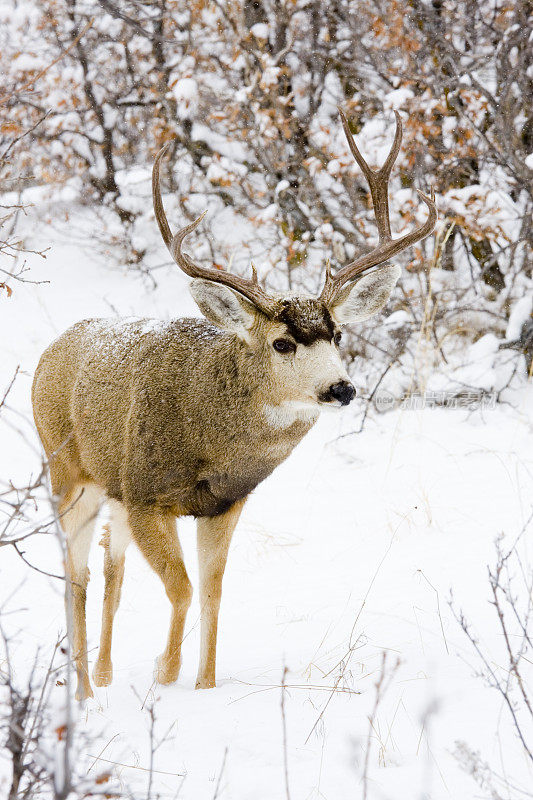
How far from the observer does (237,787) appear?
246cm

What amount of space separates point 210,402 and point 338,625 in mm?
1379

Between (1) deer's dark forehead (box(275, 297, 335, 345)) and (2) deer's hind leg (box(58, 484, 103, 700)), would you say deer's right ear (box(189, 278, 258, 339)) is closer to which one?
(1) deer's dark forehead (box(275, 297, 335, 345))

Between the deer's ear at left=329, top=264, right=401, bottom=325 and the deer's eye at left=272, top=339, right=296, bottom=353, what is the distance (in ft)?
1.13

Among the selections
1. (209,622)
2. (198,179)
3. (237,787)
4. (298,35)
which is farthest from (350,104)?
(237,787)

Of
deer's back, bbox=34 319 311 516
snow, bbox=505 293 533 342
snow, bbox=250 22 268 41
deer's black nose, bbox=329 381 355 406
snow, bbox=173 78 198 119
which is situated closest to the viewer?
deer's black nose, bbox=329 381 355 406

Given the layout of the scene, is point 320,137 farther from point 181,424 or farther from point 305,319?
point 181,424

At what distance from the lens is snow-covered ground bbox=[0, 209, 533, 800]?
2.53m

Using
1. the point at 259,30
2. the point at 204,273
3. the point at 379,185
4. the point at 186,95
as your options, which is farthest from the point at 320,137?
the point at 204,273

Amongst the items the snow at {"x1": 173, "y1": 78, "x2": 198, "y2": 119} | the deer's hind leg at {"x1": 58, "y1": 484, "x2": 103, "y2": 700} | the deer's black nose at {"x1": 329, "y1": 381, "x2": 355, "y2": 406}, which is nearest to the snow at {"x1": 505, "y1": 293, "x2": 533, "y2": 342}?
the deer's black nose at {"x1": 329, "y1": 381, "x2": 355, "y2": 406}

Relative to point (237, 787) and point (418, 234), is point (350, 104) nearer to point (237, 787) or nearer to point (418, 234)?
point (418, 234)

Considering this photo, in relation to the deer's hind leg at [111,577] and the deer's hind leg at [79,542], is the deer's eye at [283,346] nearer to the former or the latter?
the deer's hind leg at [111,577]

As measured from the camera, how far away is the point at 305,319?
11.5ft

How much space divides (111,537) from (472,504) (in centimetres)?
260

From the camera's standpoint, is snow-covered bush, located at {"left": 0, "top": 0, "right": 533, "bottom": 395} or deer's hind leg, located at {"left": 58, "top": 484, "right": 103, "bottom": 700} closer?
deer's hind leg, located at {"left": 58, "top": 484, "right": 103, "bottom": 700}
